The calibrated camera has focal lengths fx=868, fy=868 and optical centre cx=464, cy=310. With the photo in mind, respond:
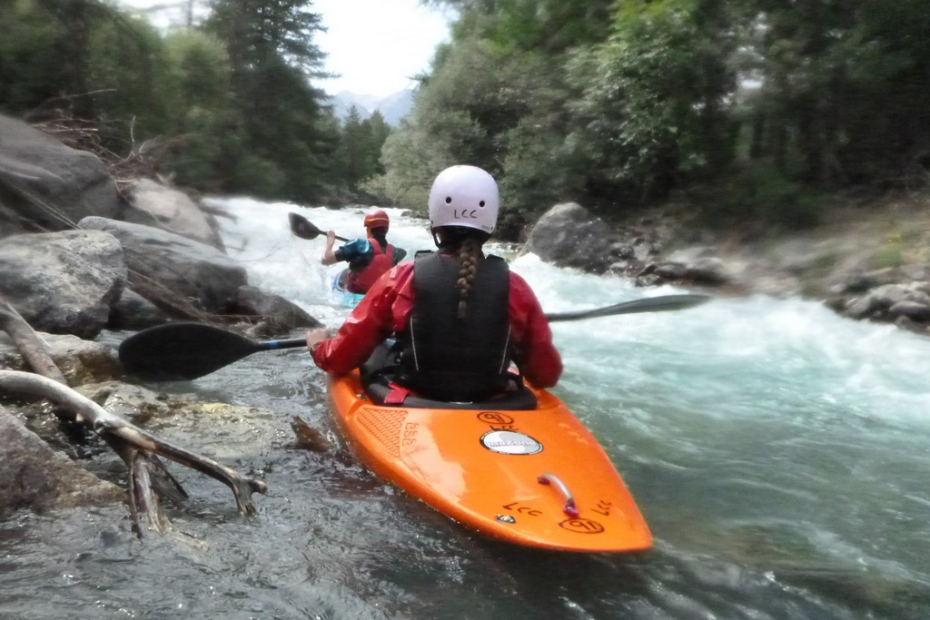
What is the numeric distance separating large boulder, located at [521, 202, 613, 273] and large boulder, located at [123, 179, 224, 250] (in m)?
4.47

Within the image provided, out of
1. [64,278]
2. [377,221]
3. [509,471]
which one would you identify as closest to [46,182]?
[64,278]

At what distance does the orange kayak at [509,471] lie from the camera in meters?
2.31

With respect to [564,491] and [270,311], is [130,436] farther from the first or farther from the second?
[270,311]

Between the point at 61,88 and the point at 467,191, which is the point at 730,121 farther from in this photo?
the point at 467,191

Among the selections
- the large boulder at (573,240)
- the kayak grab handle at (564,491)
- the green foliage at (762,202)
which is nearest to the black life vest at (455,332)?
the kayak grab handle at (564,491)

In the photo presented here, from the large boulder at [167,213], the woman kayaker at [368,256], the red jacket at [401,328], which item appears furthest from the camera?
the large boulder at [167,213]

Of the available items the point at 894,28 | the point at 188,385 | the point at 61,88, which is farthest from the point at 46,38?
the point at 894,28

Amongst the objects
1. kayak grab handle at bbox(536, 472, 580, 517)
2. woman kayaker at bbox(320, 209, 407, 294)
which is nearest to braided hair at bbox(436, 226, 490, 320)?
kayak grab handle at bbox(536, 472, 580, 517)

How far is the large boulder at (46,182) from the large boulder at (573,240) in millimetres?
5647

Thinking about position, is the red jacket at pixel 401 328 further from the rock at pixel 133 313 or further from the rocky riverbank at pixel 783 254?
the rocky riverbank at pixel 783 254

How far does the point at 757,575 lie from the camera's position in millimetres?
2594

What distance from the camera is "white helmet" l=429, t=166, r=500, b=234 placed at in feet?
9.52

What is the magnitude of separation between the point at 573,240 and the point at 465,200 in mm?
9099

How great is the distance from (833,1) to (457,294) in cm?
907
